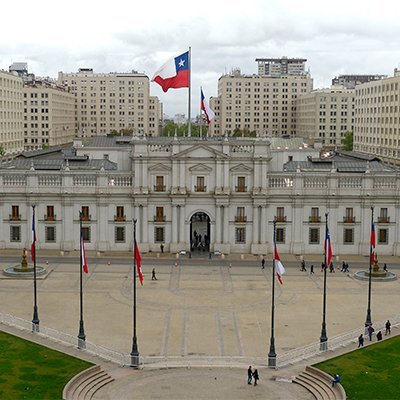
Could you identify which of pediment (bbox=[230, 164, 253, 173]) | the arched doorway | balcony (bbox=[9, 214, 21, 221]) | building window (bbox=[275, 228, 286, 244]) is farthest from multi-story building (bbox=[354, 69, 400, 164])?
balcony (bbox=[9, 214, 21, 221])

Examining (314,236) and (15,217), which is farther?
(314,236)

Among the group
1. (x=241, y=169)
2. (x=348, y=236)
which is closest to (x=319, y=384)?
(x=348, y=236)

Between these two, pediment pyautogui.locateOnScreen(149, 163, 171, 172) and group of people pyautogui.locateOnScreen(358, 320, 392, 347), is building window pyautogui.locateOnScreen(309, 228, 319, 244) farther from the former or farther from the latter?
group of people pyautogui.locateOnScreen(358, 320, 392, 347)

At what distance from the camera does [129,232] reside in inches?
3467

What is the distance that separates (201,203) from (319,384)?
45460 mm

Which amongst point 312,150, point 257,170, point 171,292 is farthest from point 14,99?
point 171,292

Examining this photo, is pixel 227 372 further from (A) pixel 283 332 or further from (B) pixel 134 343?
(A) pixel 283 332

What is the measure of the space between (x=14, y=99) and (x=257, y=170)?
102799mm

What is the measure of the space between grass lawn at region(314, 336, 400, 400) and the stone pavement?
296cm

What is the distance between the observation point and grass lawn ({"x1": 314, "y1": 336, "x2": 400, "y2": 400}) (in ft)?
140

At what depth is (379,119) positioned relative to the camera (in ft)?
554

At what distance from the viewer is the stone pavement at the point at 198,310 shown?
45.1 meters

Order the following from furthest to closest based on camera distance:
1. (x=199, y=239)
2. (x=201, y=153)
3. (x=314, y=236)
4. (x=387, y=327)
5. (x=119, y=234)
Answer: (x=199, y=239) → (x=119, y=234) → (x=314, y=236) → (x=201, y=153) → (x=387, y=327)

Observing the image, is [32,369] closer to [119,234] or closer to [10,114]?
[119,234]
